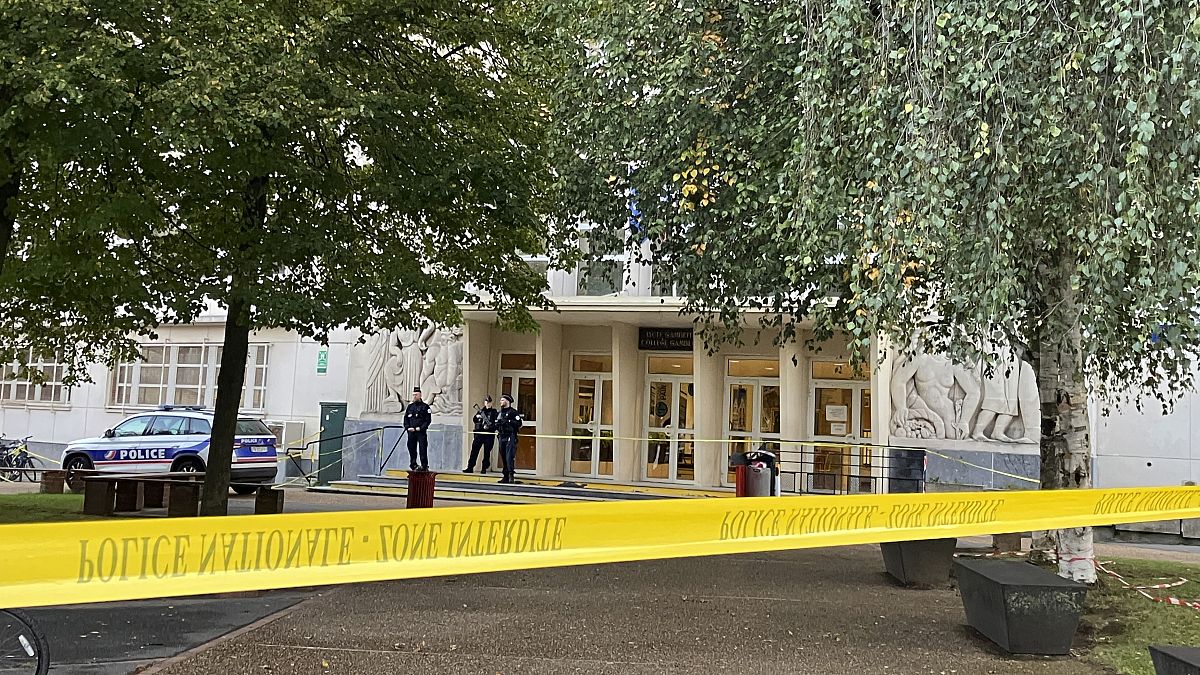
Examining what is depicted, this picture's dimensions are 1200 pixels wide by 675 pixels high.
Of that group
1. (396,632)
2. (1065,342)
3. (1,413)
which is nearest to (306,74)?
(396,632)

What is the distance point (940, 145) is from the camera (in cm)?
589

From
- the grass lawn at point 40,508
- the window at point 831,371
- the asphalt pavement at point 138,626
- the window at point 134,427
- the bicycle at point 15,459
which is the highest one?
the window at point 831,371

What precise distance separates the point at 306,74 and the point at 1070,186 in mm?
6005

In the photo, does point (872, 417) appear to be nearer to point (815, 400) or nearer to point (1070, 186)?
point (815, 400)

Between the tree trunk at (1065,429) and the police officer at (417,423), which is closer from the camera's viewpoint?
the tree trunk at (1065,429)

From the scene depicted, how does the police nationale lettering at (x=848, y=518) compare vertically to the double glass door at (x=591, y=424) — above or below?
below

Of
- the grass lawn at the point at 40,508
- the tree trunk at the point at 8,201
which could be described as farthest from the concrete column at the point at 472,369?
the tree trunk at the point at 8,201

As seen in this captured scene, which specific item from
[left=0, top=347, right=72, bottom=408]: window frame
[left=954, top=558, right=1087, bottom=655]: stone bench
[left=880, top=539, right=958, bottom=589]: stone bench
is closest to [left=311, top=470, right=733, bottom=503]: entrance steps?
[left=880, top=539, right=958, bottom=589]: stone bench

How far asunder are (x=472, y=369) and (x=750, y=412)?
19.2ft

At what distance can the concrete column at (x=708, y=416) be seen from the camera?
20234 mm

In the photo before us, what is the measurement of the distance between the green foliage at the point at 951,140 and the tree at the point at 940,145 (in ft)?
0.06

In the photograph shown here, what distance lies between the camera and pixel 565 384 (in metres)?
21.9

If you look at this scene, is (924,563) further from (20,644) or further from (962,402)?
(962,402)

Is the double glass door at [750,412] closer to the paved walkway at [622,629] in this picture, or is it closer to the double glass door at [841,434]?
the double glass door at [841,434]
